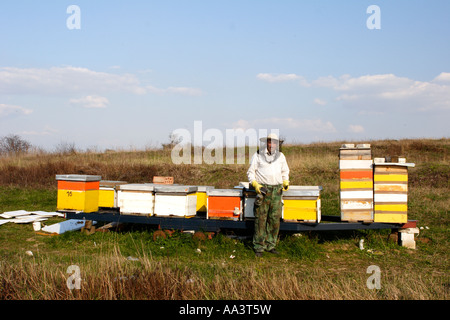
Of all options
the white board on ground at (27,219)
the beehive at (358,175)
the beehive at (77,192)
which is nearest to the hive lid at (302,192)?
the beehive at (358,175)

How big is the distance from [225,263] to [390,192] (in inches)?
141

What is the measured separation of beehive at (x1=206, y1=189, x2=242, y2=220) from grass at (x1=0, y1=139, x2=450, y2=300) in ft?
1.76

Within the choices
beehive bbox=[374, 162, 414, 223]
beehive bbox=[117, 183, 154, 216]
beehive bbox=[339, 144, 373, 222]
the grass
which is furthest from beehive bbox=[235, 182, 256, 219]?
beehive bbox=[374, 162, 414, 223]

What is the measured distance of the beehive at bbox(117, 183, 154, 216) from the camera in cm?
853

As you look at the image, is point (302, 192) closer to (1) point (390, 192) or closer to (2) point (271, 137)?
(2) point (271, 137)

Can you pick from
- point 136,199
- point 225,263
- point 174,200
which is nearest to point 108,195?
point 136,199

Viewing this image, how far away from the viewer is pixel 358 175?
768 cm

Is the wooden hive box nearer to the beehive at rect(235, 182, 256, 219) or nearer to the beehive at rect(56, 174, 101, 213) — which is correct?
the beehive at rect(235, 182, 256, 219)

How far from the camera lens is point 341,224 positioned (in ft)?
25.6
